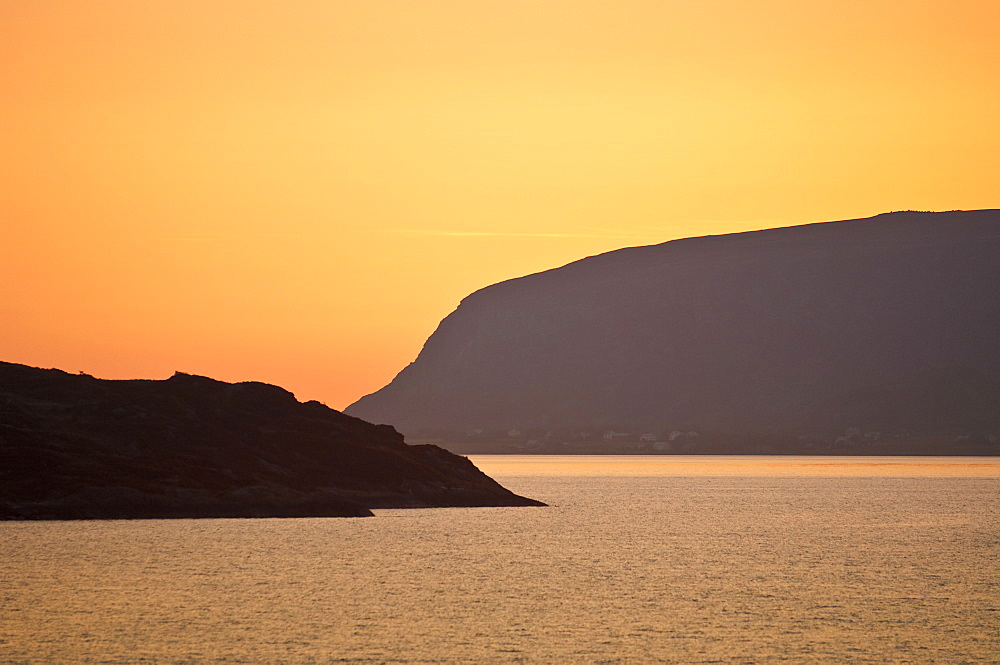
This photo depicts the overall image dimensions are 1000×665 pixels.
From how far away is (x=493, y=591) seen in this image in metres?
66.2

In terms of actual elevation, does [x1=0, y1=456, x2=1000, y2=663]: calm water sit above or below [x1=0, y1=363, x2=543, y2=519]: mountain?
below

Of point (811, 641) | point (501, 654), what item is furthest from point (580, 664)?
point (811, 641)

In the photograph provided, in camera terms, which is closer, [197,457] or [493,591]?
[493,591]

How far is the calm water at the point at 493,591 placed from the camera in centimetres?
4716

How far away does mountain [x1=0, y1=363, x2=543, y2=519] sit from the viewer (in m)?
111

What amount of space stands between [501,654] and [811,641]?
468 inches

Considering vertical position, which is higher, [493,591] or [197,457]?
[197,457]

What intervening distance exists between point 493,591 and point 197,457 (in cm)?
6014

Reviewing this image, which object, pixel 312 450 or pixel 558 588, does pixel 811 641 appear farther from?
pixel 312 450

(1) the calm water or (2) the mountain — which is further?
(2) the mountain

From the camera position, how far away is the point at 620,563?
3226 inches

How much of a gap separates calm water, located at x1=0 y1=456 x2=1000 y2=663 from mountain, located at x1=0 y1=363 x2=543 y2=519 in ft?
8.95

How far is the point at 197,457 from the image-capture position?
119812 mm

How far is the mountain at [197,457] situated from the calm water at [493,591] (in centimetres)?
273
